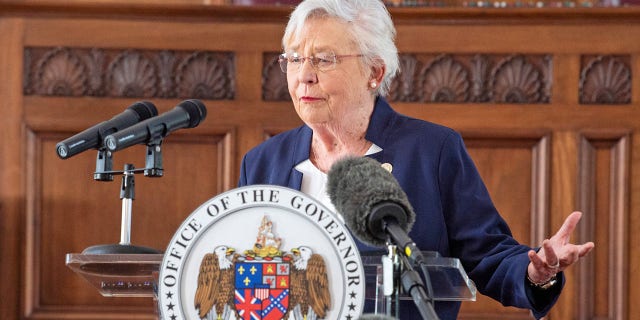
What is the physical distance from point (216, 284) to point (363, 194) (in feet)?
1.19

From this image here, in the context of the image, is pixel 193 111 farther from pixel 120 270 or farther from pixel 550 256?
→ pixel 550 256

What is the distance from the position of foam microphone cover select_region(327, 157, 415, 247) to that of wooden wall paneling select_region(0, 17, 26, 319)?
2.91m

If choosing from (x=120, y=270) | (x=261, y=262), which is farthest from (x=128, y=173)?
(x=261, y=262)

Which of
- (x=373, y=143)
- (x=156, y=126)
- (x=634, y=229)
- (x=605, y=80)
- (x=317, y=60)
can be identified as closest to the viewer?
(x=156, y=126)

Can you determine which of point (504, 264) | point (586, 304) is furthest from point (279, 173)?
point (586, 304)

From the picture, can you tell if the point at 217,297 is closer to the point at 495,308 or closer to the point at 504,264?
the point at 504,264

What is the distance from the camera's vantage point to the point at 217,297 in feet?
6.73

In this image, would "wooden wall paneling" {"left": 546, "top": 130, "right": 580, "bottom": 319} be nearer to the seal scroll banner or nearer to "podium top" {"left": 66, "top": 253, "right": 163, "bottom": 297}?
"podium top" {"left": 66, "top": 253, "right": 163, "bottom": 297}

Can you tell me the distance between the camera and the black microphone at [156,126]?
94.5 inches

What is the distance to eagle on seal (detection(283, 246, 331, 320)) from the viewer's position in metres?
2.03

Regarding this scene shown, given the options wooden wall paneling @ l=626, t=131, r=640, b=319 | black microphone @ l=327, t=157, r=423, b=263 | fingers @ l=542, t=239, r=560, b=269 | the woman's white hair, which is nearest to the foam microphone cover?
black microphone @ l=327, t=157, r=423, b=263

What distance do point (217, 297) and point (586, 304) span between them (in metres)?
2.84

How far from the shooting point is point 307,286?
6.68 feet

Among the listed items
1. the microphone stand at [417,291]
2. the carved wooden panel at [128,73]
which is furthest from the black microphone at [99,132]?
the carved wooden panel at [128,73]
